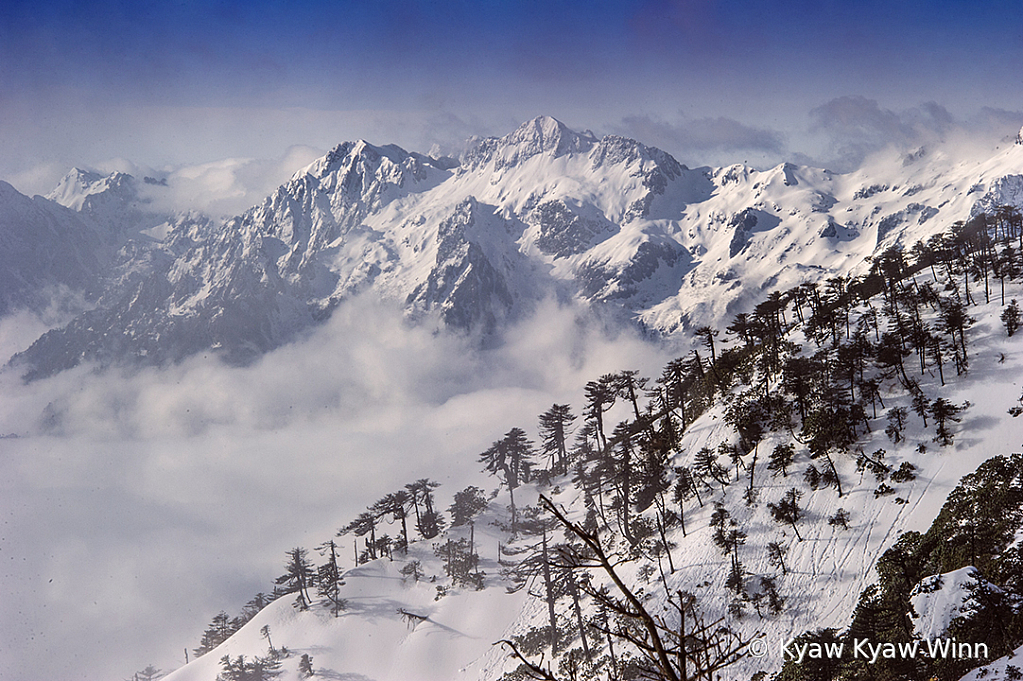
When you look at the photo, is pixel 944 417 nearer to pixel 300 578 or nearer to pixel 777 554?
pixel 777 554

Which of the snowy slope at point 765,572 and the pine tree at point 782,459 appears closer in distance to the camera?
the snowy slope at point 765,572

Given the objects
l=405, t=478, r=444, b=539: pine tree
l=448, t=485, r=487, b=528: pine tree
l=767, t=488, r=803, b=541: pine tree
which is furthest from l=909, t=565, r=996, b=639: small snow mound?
l=405, t=478, r=444, b=539: pine tree

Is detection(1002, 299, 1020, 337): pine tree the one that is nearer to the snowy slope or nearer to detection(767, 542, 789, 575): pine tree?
the snowy slope

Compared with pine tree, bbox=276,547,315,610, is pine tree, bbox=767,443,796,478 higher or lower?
higher

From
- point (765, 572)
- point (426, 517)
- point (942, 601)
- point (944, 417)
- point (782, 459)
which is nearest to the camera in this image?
point (942, 601)

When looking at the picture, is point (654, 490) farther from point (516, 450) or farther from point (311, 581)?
point (311, 581)

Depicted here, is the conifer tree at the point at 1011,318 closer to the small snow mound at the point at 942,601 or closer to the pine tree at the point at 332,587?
the small snow mound at the point at 942,601

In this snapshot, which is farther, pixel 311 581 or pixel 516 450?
pixel 516 450

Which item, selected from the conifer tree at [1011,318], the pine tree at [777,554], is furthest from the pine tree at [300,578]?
the conifer tree at [1011,318]

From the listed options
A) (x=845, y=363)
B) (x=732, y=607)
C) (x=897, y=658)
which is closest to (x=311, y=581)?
(x=732, y=607)

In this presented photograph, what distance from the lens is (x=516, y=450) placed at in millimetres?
94750

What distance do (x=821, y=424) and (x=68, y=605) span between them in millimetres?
243791

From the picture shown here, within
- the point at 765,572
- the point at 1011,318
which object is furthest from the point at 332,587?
the point at 1011,318

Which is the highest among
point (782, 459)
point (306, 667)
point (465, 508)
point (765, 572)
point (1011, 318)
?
point (1011, 318)
